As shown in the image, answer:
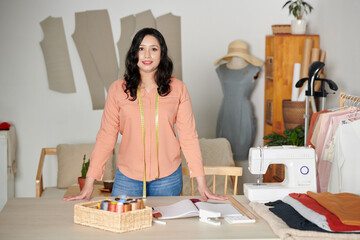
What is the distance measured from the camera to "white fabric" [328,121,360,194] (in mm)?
2953

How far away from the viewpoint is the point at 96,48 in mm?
4930

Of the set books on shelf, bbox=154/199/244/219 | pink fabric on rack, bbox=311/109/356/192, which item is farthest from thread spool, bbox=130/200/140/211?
pink fabric on rack, bbox=311/109/356/192

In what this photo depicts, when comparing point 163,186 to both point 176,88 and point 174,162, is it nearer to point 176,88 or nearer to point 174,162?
point 174,162

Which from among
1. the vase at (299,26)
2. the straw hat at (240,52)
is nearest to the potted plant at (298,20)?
the vase at (299,26)

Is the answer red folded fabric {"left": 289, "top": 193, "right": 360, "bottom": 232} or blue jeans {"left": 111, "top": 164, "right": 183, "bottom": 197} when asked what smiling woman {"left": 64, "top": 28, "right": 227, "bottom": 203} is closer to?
blue jeans {"left": 111, "top": 164, "right": 183, "bottom": 197}

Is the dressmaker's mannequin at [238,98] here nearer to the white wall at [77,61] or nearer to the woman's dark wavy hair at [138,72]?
the white wall at [77,61]

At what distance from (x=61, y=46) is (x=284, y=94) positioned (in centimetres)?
218

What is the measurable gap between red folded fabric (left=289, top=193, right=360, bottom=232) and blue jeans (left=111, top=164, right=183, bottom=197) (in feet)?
2.05

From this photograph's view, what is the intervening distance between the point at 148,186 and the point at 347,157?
1257 mm

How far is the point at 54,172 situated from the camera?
501 cm

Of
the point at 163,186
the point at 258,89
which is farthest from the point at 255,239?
the point at 258,89

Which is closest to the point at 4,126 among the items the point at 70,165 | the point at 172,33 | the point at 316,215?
the point at 70,165

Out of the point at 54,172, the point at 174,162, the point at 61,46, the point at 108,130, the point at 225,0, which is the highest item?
the point at 225,0

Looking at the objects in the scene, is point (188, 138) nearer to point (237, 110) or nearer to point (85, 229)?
point (85, 229)
